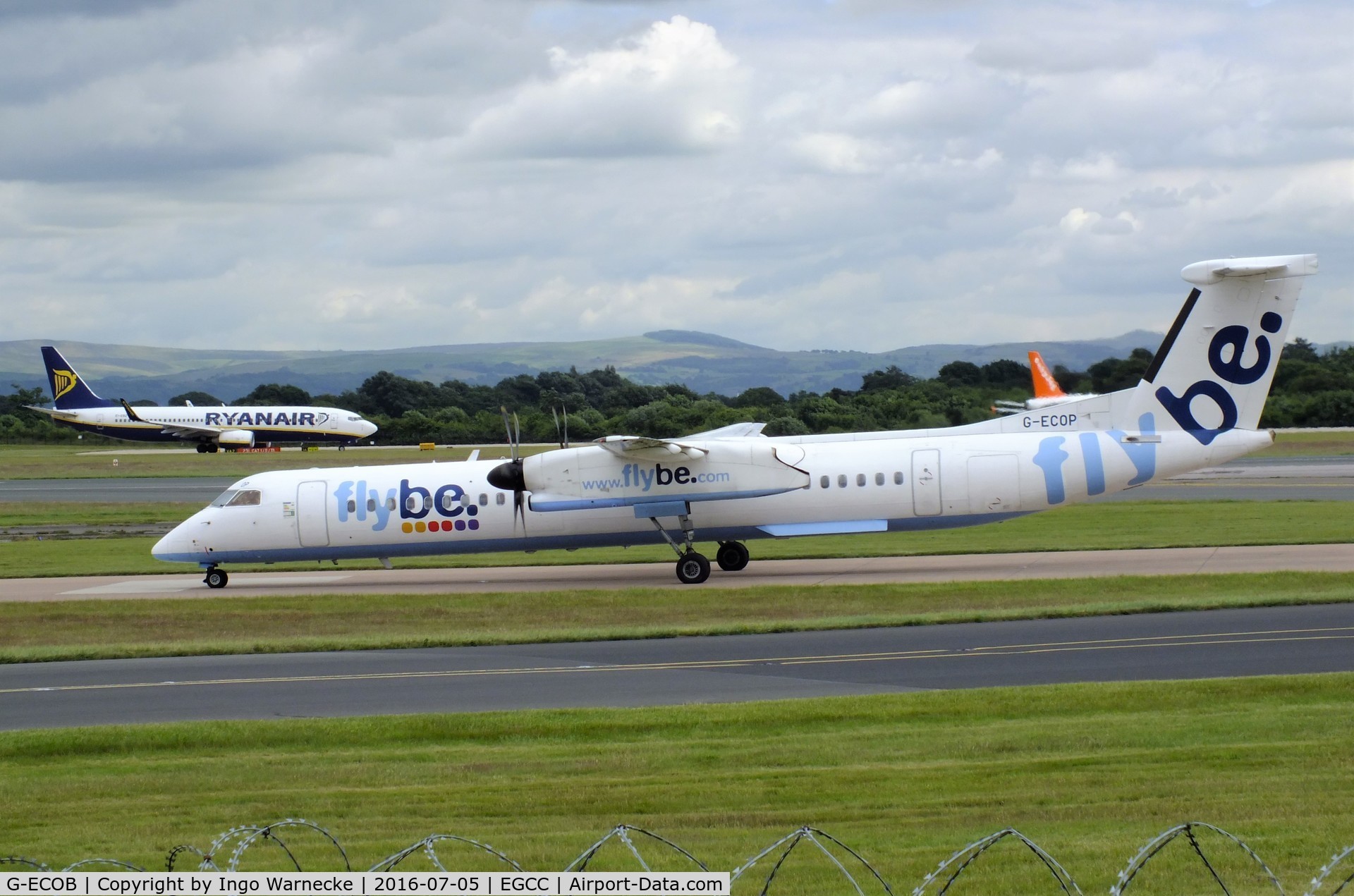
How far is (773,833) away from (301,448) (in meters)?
89.7

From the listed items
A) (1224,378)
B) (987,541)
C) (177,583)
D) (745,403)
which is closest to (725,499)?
(987,541)

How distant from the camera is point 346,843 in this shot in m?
10.3

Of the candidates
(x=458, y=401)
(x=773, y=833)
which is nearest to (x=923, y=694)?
(x=773, y=833)

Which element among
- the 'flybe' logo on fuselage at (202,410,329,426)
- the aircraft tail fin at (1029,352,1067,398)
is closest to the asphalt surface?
the aircraft tail fin at (1029,352,1067,398)

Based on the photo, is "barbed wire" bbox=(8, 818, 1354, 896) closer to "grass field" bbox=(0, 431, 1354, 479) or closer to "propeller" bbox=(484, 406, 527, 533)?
"propeller" bbox=(484, 406, 527, 533)

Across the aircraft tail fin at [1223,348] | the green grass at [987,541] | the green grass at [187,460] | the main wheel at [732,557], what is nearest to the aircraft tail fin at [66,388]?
the green grass at [187,460]

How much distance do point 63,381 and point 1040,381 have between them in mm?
77990

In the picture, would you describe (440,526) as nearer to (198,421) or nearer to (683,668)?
(683,668)

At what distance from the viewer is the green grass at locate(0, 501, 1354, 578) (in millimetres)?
33094

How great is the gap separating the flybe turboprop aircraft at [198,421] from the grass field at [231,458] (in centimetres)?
137

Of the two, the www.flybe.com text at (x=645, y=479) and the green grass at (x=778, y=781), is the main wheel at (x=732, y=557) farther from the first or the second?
the green grass at (x=778, y=781)

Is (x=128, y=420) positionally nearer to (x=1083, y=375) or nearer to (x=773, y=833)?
(x=1083, y=375)

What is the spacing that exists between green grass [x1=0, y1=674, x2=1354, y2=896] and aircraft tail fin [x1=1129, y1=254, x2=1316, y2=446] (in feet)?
40.6

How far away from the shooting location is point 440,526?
2973 centimetres
